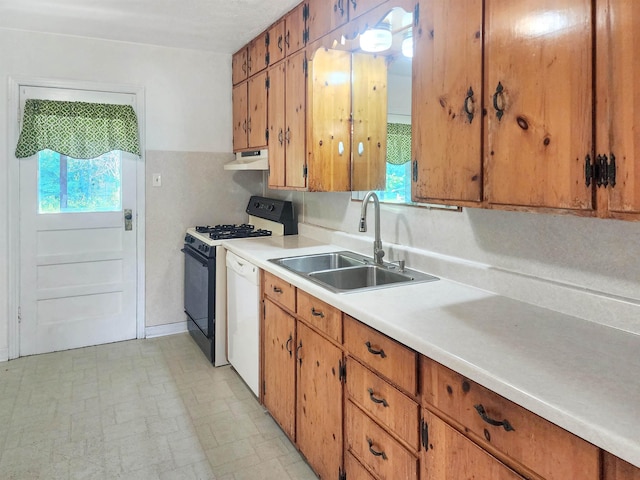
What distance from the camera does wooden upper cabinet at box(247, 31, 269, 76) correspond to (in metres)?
3.14

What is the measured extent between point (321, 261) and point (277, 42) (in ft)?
5.00

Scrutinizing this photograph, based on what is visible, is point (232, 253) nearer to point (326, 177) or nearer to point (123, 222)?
point (326, 177)

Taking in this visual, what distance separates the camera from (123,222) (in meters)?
3.53

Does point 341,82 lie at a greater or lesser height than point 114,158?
greater

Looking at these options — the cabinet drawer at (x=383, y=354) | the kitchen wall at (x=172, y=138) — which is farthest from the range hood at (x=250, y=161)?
the cabinet drawer at (x=383, y=354)

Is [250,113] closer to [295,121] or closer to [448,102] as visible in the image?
[295,121]

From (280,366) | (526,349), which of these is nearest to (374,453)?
(526,349)

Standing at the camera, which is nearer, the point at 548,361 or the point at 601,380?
the point at 601,380

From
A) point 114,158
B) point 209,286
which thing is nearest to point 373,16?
point 209,286

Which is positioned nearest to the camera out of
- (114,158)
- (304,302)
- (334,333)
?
(334,333)

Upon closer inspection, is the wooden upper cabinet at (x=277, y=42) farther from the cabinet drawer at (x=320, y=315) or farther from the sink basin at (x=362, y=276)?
the cabinet drawer at (x=320, y=315)

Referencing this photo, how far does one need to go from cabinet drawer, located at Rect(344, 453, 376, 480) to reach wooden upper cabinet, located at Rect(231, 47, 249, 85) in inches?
114

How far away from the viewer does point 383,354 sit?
1.42m

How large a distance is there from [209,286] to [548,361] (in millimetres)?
2396
